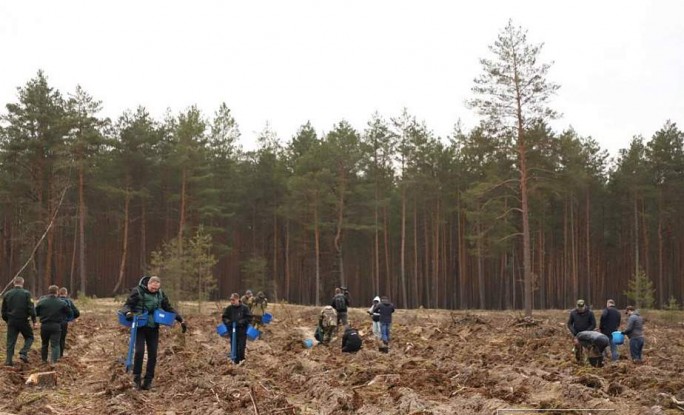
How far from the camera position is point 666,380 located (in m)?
11.0

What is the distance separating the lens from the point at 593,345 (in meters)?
13.5

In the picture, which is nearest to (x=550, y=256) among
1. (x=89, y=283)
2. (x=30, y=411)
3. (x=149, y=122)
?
(x=149, y=122)

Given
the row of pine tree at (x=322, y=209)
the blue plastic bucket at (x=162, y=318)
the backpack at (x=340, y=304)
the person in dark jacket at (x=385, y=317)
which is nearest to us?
the blue plastic bucket at (x=162, y=318)

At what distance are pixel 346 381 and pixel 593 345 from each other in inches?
226

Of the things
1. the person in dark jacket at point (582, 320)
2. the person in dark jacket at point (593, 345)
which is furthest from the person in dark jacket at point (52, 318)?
the person in dark jacket at point (582, 320)

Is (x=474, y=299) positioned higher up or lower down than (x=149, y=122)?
lower down

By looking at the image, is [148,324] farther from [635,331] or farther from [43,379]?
[635,331]

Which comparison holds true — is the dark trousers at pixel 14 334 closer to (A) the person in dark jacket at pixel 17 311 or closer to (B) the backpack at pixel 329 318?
(A) the person in dark jacket at pixel 17 311

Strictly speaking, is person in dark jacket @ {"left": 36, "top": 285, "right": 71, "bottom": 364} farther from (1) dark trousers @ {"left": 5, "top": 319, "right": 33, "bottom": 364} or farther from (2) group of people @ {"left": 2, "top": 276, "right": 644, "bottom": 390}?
(1) dark trousers @ {"left": 5, "top": 319, "right": 33, "bottom": 364}

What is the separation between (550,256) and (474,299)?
7527 mm

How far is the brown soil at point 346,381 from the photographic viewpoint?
8.77 m

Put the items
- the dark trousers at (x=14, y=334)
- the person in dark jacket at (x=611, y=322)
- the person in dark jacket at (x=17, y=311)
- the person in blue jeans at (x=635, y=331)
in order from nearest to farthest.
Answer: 1. the dark trousers at (x=14, y=334)
2. the person in dark jacket at (x=17, y=311)
3. the person in blue jeans at (x=635, y=331)
4. the person in dark jacket at (x=611, y=322)

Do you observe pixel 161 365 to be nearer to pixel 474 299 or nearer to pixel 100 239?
pixel 100 239

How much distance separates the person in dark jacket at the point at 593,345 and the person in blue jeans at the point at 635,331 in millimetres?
1490
